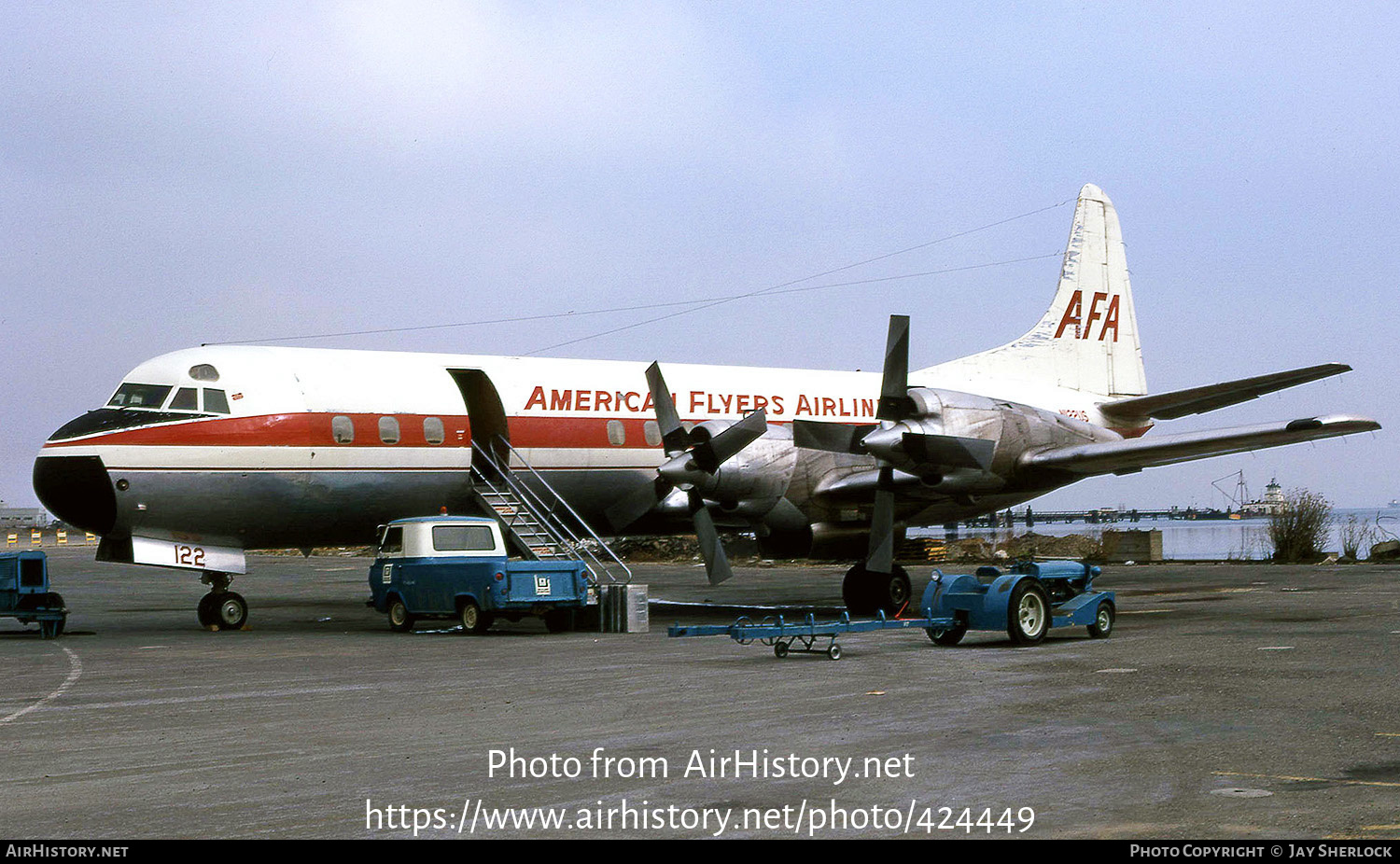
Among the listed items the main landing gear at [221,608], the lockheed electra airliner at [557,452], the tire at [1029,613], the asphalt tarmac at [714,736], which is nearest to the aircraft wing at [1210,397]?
the lockheed electra airliner at [557,452]

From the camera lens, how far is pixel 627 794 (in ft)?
25.2

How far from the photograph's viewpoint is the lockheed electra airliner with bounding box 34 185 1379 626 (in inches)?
766

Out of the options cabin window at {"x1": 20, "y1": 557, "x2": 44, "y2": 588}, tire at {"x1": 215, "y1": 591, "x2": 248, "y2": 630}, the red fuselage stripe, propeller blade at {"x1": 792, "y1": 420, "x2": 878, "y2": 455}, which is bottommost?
tire at {"x1": 215, "y1": 591, "x2": 248, "y2": 630}

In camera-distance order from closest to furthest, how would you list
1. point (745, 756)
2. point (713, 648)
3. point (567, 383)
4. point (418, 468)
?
point (745, 756)
point (713, 648)
point (418, 468)
point (567, 383)

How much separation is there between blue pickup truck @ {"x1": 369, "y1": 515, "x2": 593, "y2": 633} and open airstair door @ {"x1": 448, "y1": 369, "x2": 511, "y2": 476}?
7.97 feet

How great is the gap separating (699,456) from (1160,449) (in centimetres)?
742

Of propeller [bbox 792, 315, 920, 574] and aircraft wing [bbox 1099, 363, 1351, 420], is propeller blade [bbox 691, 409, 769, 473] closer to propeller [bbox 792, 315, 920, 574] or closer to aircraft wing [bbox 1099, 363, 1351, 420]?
propeller [bbox 792, 315, 920, 574]

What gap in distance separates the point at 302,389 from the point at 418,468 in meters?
2.27

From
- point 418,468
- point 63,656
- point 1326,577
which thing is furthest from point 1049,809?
point 1326,577

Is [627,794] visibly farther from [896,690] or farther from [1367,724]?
[1367,724]

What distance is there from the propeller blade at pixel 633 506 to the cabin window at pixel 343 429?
5.04 m

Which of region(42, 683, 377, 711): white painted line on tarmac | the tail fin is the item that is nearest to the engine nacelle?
the tail fin

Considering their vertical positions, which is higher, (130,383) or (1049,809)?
(130,383)

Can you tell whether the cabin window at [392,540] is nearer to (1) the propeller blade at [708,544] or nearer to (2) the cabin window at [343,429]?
(2) the cabin window at [343,429]
